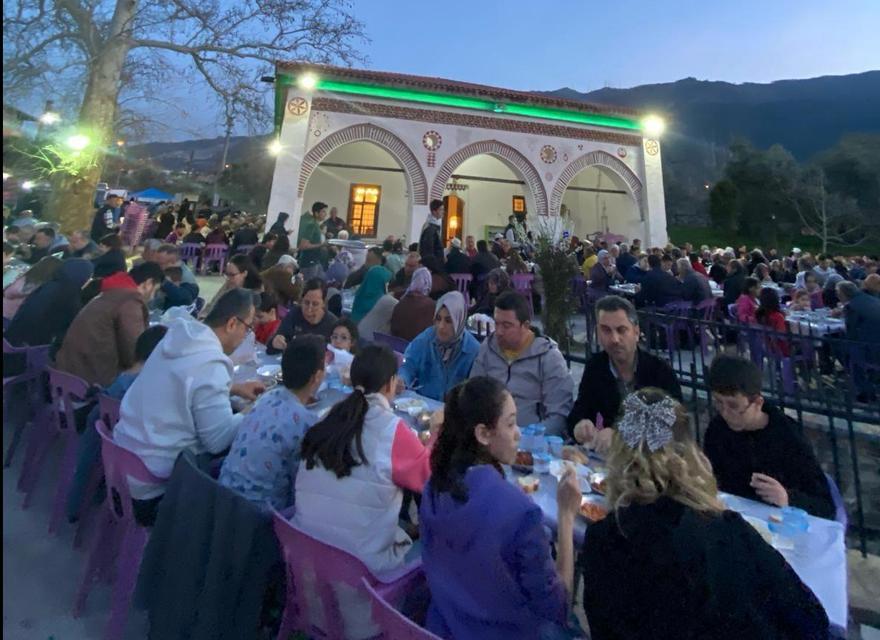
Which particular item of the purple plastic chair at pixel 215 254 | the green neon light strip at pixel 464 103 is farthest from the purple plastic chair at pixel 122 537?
the green neon light strip at pixel 464 103

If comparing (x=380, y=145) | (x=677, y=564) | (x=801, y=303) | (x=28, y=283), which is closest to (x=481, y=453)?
(x=677, y=564)

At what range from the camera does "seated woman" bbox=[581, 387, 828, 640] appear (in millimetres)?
1355

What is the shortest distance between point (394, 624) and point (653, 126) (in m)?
18.9

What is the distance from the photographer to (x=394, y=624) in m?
1.42

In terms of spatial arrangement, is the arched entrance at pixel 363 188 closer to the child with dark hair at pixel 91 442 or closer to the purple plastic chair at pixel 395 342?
the purple plastic chair at pixel 395 342

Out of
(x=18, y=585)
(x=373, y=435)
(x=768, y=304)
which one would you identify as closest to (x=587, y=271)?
(x=768, y=304)

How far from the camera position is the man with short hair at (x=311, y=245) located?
8.82 m

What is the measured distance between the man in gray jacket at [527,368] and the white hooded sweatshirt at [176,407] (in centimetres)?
158

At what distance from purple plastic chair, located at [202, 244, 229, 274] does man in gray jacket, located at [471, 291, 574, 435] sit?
33.1ft

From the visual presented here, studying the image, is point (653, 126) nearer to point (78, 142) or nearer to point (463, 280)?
point (463, 280)

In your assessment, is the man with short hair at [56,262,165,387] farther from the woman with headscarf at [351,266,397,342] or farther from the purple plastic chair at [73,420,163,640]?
the woman with headscarf at [351,266,397,342]

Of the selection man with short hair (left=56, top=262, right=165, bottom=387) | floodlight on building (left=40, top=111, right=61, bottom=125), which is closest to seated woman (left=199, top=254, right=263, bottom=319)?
man with short hair (left=56, top=262, right=165, bottom=387)

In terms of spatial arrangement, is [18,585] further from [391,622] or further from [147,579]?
[147,579]

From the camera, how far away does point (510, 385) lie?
338 centimetres
